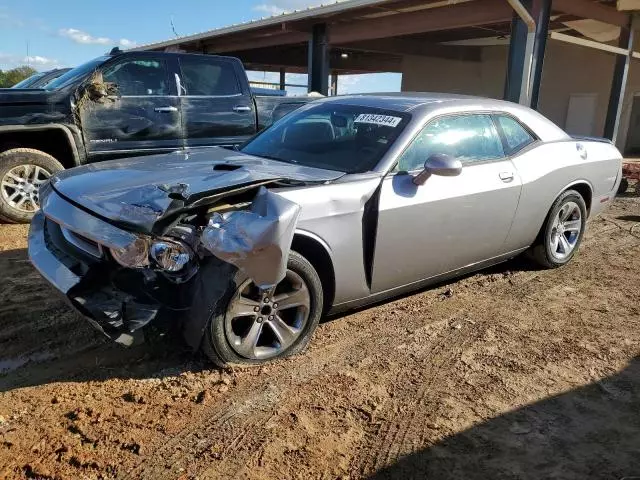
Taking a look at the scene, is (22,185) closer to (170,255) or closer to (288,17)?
(170,255)

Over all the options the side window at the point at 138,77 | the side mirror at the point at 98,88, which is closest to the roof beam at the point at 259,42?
the side window at the point at 138,77

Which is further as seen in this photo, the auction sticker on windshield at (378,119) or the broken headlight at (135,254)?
the auction sticker on windshield at (378,119)

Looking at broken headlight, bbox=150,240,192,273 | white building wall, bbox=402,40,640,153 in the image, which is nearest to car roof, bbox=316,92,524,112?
broken headlight, bbox=150,240,192,273

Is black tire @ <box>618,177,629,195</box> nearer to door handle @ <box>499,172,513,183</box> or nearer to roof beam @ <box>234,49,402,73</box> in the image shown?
door handle @ <box>499,172,513,183</box>

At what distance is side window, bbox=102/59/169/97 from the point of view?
267 inches

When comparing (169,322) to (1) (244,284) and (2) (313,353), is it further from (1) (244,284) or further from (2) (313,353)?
(2) (313,353)

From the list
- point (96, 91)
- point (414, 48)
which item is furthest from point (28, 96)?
point (414, 48)

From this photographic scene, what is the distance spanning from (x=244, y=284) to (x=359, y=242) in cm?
86

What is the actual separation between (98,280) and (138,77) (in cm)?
472

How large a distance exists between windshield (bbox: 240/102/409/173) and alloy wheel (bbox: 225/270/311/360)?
98cm

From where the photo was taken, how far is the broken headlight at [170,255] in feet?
9.34

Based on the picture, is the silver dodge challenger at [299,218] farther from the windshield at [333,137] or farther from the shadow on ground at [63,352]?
the shadow on ground at [63,352]

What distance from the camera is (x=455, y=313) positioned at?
13.9 feet

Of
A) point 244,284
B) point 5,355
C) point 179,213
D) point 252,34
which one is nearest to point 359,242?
point 244,284
